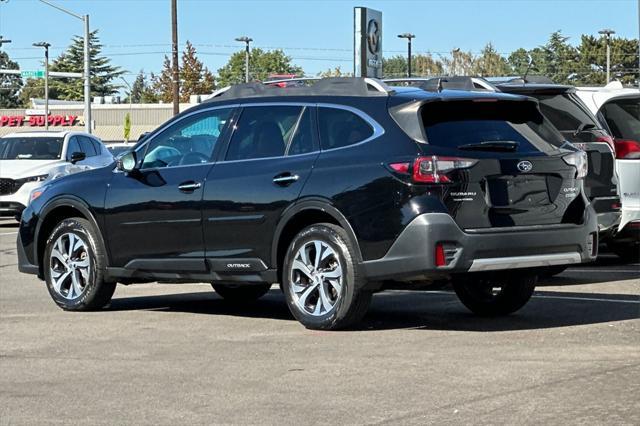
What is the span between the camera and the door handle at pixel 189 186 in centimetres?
1016

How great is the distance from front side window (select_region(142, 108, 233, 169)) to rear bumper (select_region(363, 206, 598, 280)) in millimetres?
1956

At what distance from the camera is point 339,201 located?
30.2 ft

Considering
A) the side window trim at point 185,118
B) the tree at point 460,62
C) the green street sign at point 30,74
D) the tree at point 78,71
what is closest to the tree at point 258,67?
the tree at point 78,71

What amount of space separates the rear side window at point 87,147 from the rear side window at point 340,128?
16590 mm

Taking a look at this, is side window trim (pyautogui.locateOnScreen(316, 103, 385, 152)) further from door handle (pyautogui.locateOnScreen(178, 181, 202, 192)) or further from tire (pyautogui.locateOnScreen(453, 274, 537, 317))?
tire (pyautogui.locateOnScreen(453, 274, 537, 317))

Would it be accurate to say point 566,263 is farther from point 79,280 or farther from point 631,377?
point 79,280

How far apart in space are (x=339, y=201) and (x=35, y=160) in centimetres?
1646

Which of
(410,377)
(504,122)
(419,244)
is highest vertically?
(504,122)

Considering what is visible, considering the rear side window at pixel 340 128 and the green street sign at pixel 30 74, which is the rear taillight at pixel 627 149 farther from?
the green street sign at pixel 30 74

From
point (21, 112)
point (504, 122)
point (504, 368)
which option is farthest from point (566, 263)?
point (21, 112)

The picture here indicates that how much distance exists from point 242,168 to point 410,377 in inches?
116

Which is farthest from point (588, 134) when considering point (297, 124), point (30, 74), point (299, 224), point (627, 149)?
point (30, 74)

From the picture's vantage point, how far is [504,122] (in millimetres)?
9570

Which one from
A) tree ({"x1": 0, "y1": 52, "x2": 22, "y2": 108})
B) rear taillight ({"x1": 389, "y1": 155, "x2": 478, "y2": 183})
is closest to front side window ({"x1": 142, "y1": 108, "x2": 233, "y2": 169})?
rear taillight ({"x1": 389, "y1": 155, "x2": 478, "y2": 183})
